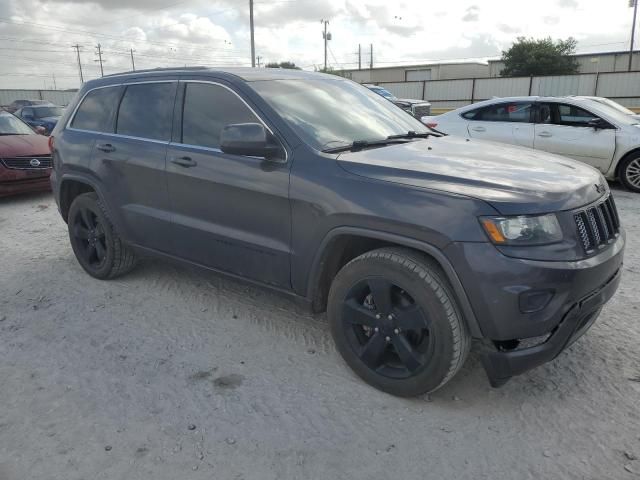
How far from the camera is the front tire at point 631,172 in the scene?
7.80 m

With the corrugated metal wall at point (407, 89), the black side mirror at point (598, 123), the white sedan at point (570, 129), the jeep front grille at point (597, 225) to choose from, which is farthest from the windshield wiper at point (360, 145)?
the corrugated metal wall at point (407, 89)

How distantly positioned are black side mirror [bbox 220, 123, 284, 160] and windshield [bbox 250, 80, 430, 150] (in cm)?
20

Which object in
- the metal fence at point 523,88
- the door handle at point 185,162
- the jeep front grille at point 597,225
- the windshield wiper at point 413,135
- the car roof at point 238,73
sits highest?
the metal fence at point 523,88

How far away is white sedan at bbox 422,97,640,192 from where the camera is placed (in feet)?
25.7

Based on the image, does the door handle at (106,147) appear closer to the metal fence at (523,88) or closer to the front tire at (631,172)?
the front tire at (631,172)

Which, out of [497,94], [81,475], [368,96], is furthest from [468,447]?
A: [497,94]

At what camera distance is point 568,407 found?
2791 millimetres

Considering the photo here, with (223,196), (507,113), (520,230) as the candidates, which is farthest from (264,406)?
(507,113)

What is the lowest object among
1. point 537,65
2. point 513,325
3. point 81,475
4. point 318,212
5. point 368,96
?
point 81,475

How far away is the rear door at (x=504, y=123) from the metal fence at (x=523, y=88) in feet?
59.3

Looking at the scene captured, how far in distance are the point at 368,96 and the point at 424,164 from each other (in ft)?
4.81

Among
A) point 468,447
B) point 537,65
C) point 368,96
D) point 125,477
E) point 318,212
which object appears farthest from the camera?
point 537,65

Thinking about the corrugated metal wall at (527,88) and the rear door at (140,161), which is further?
the corrugated metal wall at (527,88)

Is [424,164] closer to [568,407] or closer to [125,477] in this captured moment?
[568,407]
